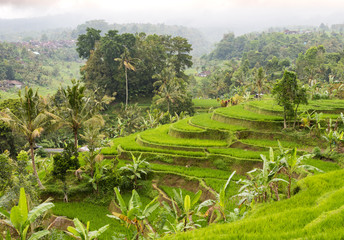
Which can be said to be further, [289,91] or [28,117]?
[289,91]

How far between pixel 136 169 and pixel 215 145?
14.4ft

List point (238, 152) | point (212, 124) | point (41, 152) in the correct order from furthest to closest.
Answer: point (41, 152) → point (212, 124) → point (238, 152)

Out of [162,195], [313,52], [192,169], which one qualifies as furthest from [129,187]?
[313,52]

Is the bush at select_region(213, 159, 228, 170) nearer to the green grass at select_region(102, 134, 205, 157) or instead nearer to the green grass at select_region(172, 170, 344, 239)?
the green grass at select_region(102, 134, 205, 157)

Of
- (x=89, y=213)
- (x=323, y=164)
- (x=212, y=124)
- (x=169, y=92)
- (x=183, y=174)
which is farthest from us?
(x=169, y=92)

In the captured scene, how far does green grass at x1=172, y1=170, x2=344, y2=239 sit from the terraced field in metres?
4.39

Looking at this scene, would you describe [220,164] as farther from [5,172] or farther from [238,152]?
[5,172]

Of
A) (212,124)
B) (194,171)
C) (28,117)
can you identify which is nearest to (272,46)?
(212,124)

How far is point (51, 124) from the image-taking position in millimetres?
11641

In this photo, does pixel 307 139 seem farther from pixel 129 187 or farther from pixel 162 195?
pixel 129 187

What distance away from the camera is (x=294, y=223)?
4359 millimetres

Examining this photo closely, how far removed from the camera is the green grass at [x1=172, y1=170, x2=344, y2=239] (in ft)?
12.6

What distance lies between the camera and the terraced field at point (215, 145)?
1155 cm

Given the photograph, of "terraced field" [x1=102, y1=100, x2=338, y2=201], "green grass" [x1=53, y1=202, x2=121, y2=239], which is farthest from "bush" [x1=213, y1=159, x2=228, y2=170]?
"green grass" [x1=53, y1=202, x2=121, y2=239]
